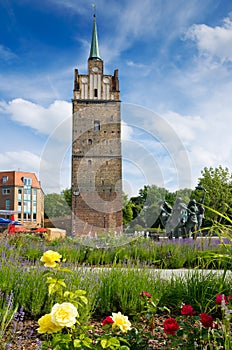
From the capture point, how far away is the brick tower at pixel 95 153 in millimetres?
23688

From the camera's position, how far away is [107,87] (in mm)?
24062

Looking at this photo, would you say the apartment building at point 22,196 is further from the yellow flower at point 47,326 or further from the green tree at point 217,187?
the yellow flower at point 47,326

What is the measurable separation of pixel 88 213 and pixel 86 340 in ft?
73.4

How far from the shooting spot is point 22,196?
3934 cm

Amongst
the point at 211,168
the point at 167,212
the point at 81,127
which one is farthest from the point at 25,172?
the point at 167,212

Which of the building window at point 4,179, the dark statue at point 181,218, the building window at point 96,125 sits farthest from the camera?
the building window at point 4,179

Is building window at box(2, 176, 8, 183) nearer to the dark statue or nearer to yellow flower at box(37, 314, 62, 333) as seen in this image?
the dark statue

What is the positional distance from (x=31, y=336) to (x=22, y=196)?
3848 cm

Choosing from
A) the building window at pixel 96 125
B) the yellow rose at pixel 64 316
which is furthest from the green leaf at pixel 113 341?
the building window at pixel 96 125

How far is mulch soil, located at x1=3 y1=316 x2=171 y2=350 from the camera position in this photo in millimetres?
1930

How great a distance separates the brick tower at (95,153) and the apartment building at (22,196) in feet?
51.5

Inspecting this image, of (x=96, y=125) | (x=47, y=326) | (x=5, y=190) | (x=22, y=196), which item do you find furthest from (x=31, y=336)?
(x=5, y=190)

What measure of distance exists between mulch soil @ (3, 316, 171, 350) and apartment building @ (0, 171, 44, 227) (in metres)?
36.5

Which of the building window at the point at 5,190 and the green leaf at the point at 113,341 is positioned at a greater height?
the building window at the point at 5,190
